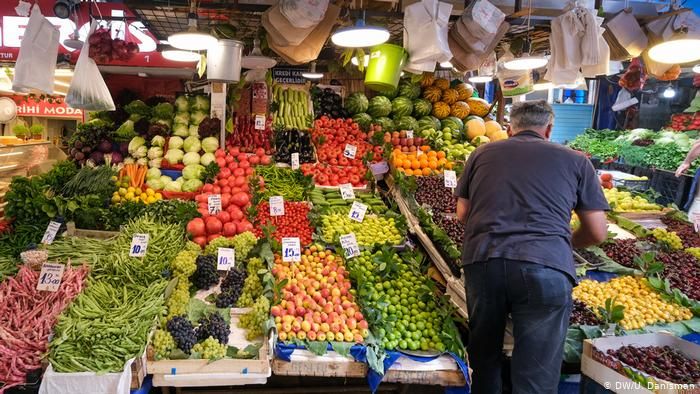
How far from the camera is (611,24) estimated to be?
14.0ft

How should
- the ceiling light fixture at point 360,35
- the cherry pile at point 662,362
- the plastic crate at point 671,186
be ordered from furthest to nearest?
1. the plastic crate at point 671,186
2. the ceiling light fixture at point 360,35
3. the cherry pile at point 662,362

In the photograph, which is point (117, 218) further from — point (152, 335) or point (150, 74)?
point (150, 74)

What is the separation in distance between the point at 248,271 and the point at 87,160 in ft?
9.32

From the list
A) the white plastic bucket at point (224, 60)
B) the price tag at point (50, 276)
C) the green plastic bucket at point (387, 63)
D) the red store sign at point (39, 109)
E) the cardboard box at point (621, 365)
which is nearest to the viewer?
the cardboard box at point (621, 365)

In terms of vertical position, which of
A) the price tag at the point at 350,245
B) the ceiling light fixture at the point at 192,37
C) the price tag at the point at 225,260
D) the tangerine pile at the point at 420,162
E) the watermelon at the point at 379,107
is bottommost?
the price tag at the point at 225,260

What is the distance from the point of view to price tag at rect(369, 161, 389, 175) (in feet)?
15.6

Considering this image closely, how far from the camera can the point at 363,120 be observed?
538 centimetres

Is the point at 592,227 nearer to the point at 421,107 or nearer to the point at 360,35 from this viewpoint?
the point at 360,35

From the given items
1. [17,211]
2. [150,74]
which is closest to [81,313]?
[17,211]

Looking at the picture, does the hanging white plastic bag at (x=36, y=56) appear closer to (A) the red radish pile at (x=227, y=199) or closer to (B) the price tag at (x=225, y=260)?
(A) the red radish pile at (x=227, y=199)

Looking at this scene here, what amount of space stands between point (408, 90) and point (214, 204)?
3.11 meters

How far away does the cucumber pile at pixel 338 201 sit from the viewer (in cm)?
420

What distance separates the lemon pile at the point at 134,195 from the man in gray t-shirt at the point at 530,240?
3096mm

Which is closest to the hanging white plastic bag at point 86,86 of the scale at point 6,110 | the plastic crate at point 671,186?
the scale at point 6,110
